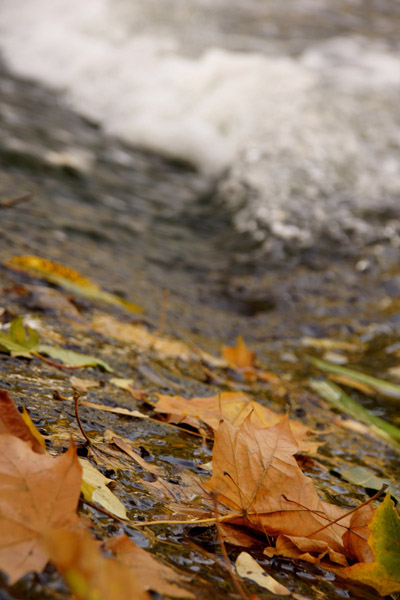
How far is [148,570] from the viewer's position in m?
0.56

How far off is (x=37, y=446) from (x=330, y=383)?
115 centimetres

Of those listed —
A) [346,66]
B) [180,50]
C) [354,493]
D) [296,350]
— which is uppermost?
[346,66]

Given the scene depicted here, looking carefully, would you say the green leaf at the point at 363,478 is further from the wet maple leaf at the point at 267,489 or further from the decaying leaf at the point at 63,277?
the decaying leaf at the point at 63,277

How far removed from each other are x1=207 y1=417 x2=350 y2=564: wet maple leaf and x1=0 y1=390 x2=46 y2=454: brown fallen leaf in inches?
8.4

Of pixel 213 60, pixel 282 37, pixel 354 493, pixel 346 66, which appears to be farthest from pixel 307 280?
pixel 282 37

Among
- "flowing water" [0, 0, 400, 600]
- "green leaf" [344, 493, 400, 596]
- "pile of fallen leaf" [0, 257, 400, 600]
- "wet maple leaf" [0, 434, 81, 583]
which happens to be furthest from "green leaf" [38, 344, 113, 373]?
"green leaf" [344, 493, 400, 596]

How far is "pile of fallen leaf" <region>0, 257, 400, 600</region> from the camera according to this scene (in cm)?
50

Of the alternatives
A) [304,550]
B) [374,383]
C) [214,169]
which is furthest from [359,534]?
[214,169]

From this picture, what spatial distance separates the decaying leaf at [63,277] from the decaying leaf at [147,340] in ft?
0.56

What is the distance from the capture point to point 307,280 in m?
2.68

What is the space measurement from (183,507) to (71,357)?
1.54 feet

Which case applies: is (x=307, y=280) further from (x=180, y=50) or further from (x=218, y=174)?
(x=180, y=50)

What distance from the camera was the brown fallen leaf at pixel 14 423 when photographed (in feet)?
2.09

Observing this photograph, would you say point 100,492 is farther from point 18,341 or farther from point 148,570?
point 18,341
